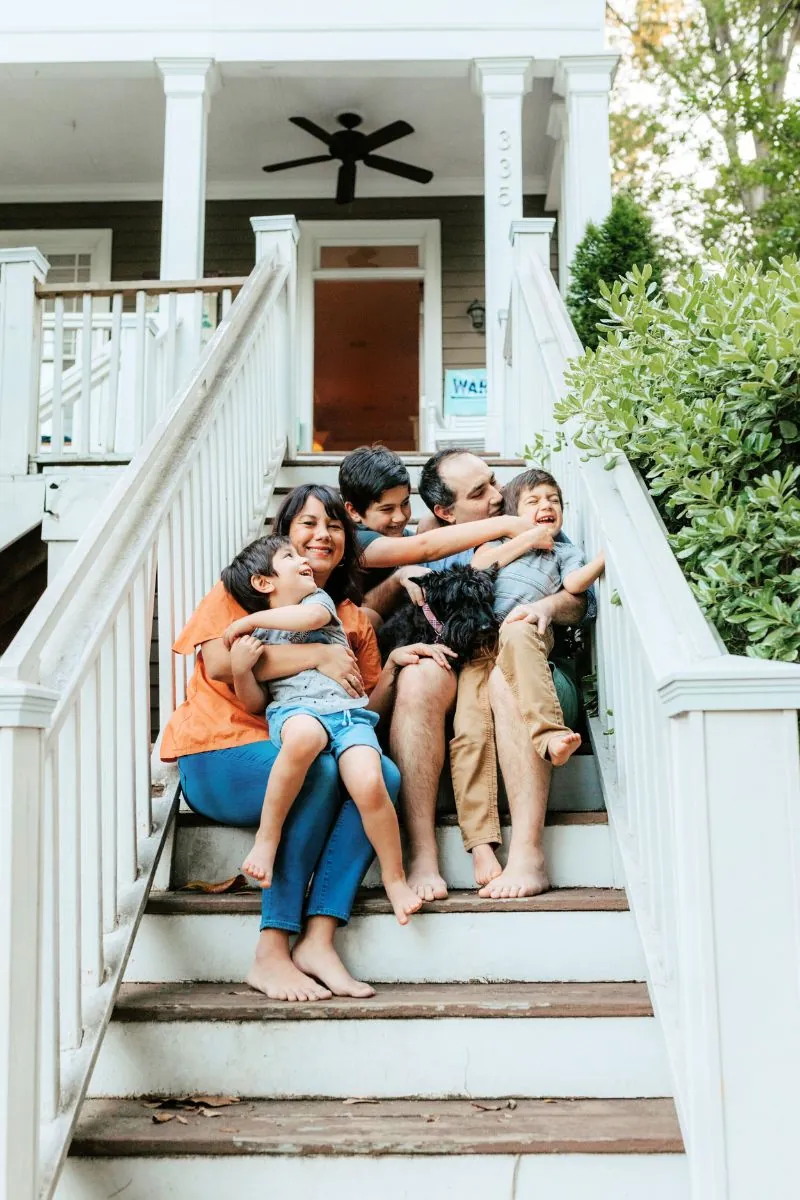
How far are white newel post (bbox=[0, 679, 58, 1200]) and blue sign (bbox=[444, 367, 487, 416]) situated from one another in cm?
664

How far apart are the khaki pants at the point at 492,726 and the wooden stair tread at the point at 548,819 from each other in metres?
0.10

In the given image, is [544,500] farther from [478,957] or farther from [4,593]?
[4,593]

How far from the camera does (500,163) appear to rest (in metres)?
6.07

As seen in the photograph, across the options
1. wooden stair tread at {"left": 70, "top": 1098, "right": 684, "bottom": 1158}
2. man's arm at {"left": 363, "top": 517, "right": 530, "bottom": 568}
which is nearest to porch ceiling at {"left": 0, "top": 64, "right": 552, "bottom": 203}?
man's arm at {"left": 363, "top": 517, "right": 530, "bottom": 568}

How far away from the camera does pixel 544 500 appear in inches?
111

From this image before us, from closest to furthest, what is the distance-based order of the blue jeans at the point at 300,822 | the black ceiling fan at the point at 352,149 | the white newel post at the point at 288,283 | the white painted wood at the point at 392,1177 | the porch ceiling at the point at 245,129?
the white painted wood at the point at 392,1177
the blue jeans at the point at 300,822
the white newel post at the point at 288,283
the porch ceiling at the point at 245,129
the black ceiling fan at the point at 352,149

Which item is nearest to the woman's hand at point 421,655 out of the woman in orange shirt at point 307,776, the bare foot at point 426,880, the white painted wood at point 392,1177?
the woman in orange shirt at point 307,776

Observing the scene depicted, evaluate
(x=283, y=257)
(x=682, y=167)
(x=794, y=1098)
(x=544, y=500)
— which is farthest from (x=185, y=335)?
(x=682, y=167)

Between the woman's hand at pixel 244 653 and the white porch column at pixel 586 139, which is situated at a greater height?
the white porch column at pixel 586 139

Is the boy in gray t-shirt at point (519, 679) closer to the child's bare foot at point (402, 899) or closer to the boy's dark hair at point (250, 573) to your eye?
the child's bare foot at point (402, 899)

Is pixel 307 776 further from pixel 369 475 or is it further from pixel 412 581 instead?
pixel 369 475

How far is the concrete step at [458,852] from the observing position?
2.43 meters

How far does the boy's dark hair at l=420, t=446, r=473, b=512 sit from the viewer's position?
3.07 metres

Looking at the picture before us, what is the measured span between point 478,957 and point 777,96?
10848mm
